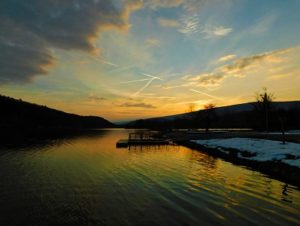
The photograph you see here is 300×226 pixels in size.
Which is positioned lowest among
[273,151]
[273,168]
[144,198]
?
[144,198]

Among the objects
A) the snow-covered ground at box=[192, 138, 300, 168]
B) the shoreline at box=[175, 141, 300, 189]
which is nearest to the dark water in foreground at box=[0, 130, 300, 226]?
the shoreline at box=[175, 141, 300, 189]

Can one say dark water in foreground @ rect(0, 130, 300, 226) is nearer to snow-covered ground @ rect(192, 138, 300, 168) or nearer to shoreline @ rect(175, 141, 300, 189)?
shoreline @ rect(175, 141, 300, 189)

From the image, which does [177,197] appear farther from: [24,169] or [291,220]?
[24,169]

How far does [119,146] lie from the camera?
190 feet

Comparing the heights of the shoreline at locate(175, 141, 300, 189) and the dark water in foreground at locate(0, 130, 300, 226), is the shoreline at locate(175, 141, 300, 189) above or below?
above

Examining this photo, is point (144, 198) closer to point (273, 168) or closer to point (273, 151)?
point (273, 168)

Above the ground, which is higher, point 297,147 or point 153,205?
point 297,147

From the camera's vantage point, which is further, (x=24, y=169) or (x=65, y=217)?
(x=24, y=169)

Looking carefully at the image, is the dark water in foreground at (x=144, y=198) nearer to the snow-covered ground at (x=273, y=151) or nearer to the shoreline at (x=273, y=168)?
the shoreline at (x=273, y=168)

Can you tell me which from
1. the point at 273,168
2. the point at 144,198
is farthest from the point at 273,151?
the point at 144,198

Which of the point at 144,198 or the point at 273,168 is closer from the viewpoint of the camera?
the point at 144,198

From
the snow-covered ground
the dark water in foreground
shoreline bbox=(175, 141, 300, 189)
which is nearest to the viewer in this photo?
the dark water in foreground

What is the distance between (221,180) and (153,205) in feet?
33.1

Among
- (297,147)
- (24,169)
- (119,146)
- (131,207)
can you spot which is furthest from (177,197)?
(119,146)
